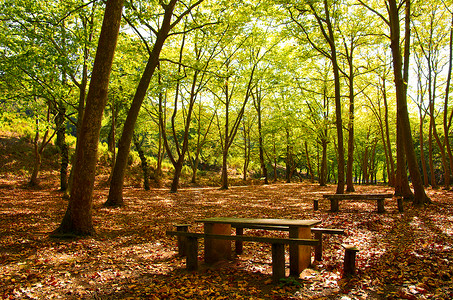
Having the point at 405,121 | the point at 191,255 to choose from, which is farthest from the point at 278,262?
the point at 405,121

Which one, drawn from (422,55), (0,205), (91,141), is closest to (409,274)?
(91,141)

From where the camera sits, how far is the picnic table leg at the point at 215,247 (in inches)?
189

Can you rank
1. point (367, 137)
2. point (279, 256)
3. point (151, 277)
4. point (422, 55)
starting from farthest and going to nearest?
point (367, 137) → point (422, 55) → point (151, 277) → point (279, 256)

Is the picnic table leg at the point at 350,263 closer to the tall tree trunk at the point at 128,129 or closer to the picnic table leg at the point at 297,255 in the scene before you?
the picnic table leg at the point at 297,255

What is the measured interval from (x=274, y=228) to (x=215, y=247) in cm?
105

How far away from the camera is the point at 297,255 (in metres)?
4.12

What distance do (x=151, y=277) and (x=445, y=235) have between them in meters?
5.93

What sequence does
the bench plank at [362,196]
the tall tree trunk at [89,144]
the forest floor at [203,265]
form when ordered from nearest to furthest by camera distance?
the forest floor at [203,265]
the tall tree trunk at [89,144]
the bench plank at [362,196]

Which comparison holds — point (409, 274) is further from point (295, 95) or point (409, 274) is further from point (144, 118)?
point (295, 95)

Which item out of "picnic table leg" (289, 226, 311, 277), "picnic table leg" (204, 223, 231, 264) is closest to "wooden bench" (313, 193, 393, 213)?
"picnic table leg" (289, 226, 311, 277)

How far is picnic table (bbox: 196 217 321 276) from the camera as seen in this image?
4.16 meters

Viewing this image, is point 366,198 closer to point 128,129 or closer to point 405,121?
point 405,121

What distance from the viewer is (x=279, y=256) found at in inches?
154

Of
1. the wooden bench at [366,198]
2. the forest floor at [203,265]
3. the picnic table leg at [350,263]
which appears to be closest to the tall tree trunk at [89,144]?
the forest floor at [203,265]
